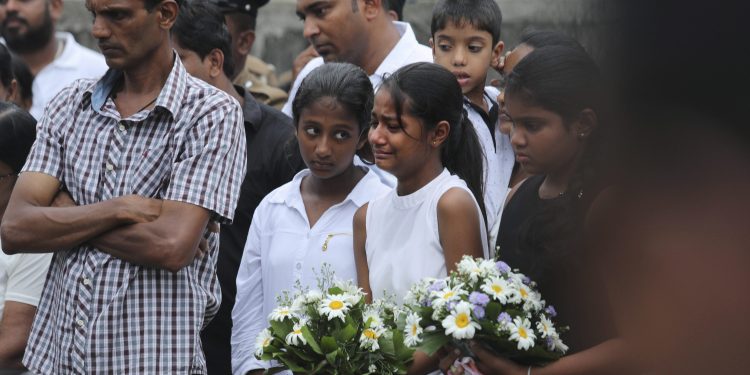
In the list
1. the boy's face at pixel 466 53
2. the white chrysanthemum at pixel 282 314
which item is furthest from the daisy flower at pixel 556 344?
the boy's face at pixel 466 53

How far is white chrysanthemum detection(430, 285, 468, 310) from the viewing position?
3.07 m

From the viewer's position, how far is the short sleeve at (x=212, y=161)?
12.0 ft

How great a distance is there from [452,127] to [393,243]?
484 mm

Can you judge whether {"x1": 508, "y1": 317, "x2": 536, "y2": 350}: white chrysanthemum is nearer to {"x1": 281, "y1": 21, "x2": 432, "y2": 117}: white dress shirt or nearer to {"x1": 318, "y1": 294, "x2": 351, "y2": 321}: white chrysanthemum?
{"x1": 318, "y1": 294, "x2": 351, "y2": 321}: white chrysanthemum

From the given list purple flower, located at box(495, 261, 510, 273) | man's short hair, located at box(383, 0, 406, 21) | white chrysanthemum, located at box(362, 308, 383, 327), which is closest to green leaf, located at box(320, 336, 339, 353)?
white chrysanthemum, located at box(362, 308, 383, 327)

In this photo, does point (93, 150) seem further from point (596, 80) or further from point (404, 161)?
point (596, 80)

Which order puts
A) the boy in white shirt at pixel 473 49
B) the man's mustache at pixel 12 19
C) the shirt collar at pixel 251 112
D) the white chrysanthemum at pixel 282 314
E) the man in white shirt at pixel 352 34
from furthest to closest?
1. the man's mustache at pixel 12 19
2. the man in white shirt at pixel 352 34
3. the shirt collar at pixel 251 112
4. the boy in white shirt at pixel 473 49
5. the white chrysanthemum at pixel 282 314

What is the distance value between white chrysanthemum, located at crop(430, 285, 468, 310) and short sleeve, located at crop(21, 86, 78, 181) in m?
1.51

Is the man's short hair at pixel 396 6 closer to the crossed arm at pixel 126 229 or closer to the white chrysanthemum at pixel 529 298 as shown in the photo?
the crossed arm at pixel 126 229

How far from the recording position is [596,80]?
0.72 metres

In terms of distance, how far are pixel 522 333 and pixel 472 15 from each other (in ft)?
7.44

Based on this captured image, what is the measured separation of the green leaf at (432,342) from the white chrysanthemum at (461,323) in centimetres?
8

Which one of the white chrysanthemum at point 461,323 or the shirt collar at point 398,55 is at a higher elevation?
the shirt collar at point 398,55

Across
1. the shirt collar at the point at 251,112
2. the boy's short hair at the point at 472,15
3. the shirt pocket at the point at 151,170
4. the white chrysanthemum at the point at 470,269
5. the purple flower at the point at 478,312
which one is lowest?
the purple flower at the point at 478,312
